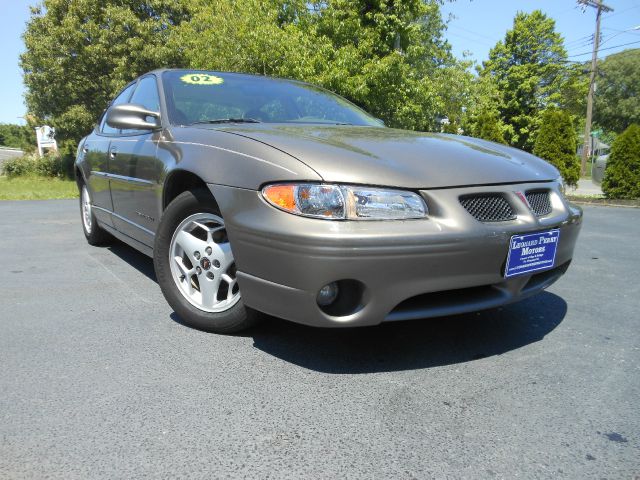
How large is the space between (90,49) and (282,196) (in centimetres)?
1861

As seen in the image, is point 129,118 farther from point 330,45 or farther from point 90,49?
point 90,49

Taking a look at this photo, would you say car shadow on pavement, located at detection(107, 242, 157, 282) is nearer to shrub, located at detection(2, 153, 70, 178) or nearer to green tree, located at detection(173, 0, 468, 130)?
green tree, located at detection(173, 0, 468, 130)

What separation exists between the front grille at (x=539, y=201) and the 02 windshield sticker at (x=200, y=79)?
83.2 inches

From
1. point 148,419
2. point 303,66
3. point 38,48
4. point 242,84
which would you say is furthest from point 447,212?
point 38,48

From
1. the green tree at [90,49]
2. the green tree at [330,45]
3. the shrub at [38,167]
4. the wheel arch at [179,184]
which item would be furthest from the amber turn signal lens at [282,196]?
the shrub at [38,167]

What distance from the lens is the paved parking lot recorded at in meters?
1.54

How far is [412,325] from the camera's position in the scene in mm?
2682

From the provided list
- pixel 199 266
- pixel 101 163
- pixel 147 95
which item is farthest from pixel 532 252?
pixel 101 163

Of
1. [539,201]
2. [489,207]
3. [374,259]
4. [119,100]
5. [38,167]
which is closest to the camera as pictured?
[374,259]

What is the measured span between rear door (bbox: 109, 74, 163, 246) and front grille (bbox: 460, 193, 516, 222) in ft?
5.58

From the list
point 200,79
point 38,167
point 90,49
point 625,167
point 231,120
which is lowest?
point 38,167

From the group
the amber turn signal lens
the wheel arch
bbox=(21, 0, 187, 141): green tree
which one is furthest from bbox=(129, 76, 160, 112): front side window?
bbox=(21, 0, 187, 141): green tree

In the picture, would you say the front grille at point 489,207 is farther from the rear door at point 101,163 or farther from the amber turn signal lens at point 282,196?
the rear door at point 101,163

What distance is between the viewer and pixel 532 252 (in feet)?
7.22
